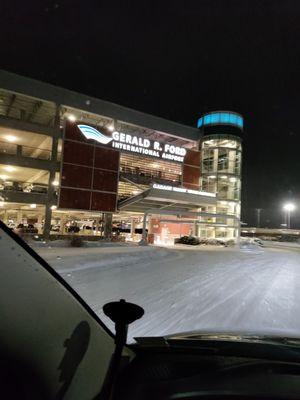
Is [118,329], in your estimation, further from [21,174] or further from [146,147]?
[146,147]

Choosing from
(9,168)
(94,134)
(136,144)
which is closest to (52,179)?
(9,168)

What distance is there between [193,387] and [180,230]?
126 ft

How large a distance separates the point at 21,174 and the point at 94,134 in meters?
8.83

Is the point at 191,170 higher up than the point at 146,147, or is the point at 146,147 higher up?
the point at 146,147

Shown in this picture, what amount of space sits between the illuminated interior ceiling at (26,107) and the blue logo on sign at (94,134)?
4.20 metres

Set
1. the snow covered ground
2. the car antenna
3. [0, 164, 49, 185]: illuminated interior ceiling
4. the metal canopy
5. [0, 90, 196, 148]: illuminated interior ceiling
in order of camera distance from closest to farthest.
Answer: the car antenna → the snow covered ground → the metal canopy → [0, 164, 49, 185]: illuminated interior ceiling → [0, 90, 196, 148]: illuminated interior ceiling

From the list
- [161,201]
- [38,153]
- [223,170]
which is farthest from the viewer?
[223,170]

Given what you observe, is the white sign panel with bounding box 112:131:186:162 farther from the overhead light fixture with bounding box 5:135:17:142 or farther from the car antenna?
the car antenna

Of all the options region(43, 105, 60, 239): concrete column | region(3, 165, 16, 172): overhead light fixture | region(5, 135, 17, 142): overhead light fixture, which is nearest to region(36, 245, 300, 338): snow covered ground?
region(43, 105, 60, 239): concrete column

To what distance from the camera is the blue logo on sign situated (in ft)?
105

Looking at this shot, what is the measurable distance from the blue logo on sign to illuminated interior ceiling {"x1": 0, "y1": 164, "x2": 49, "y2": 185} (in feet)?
18.4

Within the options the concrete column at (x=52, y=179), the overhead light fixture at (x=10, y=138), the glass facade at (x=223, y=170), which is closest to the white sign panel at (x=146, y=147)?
the concrete column at (x=52, y=179)

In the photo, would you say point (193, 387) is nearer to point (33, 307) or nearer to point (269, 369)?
point (269, 369)

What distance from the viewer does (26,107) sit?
33344 mm
